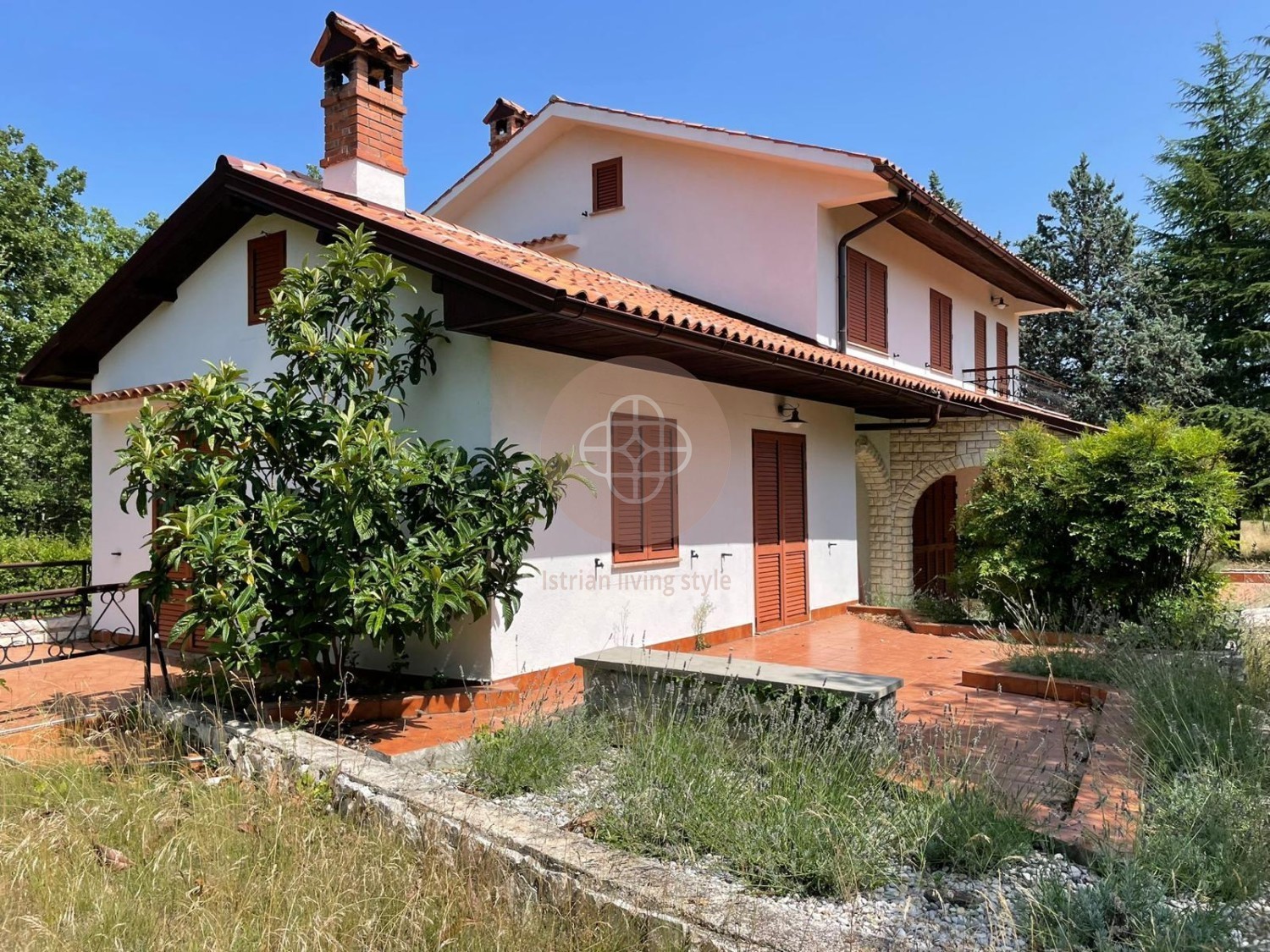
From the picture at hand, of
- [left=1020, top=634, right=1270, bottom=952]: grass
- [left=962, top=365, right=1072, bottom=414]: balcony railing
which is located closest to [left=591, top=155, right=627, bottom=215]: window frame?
[left=962, top=365, right=1072, bottom=414]: balcony railing

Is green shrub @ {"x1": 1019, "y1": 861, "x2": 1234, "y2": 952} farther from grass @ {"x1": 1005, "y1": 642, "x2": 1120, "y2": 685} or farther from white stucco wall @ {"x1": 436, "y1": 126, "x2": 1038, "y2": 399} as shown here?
white stucco wall @ {"x1": 436, "y1": 126, "x2": 1038, "y2": 399}

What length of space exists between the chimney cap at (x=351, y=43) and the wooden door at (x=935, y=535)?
11.0 m

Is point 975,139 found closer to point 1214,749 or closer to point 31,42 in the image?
point 1214,749

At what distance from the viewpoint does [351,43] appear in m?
8.10

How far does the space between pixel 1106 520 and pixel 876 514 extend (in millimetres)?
4440

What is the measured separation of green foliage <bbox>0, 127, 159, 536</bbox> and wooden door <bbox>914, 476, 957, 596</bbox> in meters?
18.6

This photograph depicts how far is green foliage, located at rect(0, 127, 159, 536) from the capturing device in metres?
19.3

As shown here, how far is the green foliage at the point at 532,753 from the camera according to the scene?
4.61 meters

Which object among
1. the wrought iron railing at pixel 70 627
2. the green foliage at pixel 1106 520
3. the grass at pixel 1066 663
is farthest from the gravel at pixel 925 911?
the wrought iron railing at pixel 70 627

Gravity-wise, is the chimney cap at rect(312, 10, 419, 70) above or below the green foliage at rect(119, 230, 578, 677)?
above

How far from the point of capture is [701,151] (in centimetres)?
1240

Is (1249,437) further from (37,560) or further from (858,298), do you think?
(37,560)

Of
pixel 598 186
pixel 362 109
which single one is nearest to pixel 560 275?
pixel 362 109

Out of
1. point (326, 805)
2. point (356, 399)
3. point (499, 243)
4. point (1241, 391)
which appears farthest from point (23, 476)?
point (1241, 391)
